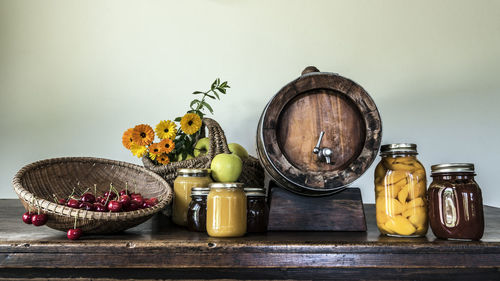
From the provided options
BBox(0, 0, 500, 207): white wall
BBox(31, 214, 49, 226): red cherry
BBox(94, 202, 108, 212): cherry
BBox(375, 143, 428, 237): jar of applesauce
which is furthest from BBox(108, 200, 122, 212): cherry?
BBox(0, 0, 500, 207): white wall

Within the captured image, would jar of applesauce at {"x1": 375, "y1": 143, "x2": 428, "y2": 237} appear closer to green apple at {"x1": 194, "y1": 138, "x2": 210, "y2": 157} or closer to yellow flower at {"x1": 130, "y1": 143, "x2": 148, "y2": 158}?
green apple at {"x1": 194, "y1": 138, "x2": 210, "y2": 157}

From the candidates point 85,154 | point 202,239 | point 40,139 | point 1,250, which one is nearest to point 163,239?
point 202,239

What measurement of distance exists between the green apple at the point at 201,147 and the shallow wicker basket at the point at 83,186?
20cm

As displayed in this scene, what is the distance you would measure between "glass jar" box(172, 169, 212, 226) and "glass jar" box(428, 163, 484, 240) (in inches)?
23.2

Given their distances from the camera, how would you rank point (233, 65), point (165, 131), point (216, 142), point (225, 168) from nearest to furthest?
point (225, 168) → point (216, 142) → point (165, 131) → point (233, 65)

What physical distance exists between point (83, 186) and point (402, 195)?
0.97m

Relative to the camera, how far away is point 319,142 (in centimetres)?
90

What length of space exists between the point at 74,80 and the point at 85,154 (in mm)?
371

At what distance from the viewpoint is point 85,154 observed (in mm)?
1735

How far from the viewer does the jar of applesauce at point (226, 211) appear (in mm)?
836

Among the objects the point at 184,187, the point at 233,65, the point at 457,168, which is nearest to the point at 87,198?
the point at 184,187

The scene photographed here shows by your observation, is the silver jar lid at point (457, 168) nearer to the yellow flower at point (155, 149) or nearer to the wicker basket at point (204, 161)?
the wicker basket at point (204, 161)

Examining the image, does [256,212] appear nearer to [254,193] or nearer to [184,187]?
[254,193]

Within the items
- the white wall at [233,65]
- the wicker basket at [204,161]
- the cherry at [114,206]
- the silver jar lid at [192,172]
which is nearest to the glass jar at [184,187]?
the silver jar lid at [192,172]
